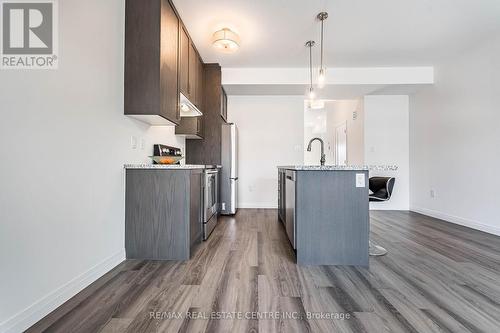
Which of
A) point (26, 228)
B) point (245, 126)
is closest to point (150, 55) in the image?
point (26, 228)

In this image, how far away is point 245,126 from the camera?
4.71 m

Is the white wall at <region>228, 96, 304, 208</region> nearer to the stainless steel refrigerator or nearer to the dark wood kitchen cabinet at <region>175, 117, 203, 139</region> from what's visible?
the stainless steel refrigerator

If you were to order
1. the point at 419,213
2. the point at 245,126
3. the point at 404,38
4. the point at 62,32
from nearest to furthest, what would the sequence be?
1. the point at 62,32
2. the point at 404,38
3. the point at 419,213
4. the point at 245,126

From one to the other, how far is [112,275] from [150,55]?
74.5 inches

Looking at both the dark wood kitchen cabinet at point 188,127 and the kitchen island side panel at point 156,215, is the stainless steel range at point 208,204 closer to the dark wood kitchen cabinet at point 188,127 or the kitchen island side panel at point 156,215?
the kitchen island side panel at point 156,215

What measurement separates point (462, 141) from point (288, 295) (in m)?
3.64

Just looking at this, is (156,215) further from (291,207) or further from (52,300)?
(291,207)

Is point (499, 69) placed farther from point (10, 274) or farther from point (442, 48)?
point (10, 274)

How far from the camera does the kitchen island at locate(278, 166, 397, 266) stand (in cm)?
192

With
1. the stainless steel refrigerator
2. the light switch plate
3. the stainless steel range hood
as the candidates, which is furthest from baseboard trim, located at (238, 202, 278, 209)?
the light switch plate

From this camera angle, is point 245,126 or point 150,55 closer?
point 150,55

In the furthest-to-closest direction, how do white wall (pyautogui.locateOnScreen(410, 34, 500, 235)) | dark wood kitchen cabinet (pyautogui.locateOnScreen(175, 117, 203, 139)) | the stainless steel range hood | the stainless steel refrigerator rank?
the stainless steel refrigerator < dark wood kitchen cabinet (pyautogui.locateOnScreen(175, 117, 203, 139)) < white wall (pyautogui.locateOnScreen(410, 34, 500, 235)) < the stainless steel range hood

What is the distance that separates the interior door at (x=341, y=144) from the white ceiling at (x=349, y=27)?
88.4 inches

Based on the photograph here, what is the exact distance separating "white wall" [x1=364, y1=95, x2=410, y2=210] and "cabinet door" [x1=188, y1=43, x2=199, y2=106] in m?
3.39
